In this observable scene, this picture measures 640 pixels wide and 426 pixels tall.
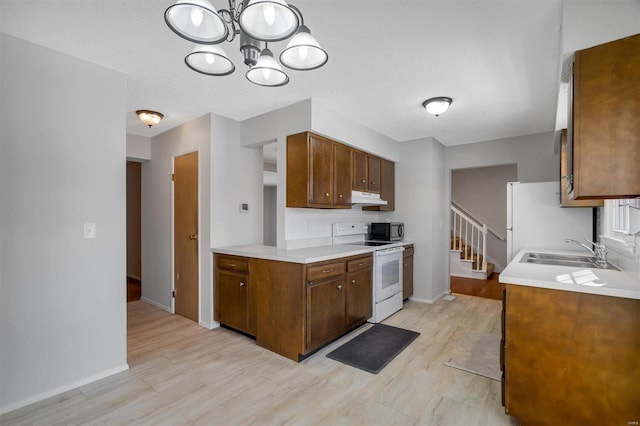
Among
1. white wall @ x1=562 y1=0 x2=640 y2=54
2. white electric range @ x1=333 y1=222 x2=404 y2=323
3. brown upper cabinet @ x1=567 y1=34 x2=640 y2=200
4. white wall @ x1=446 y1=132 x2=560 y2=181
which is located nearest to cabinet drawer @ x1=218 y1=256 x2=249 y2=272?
white electric range @ x1=333 y1=222 x2=404 y2=323

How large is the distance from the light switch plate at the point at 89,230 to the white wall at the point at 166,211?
120cm

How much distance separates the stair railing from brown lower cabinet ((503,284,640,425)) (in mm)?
4777

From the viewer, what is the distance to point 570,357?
5.33 ft

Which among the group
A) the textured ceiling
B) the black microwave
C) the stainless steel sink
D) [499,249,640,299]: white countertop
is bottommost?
the stainless steel sink

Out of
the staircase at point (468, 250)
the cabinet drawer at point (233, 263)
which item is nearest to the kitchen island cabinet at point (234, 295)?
the cabinet drawer at point (233, 263)

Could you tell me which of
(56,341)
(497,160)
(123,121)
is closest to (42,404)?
(56,341)

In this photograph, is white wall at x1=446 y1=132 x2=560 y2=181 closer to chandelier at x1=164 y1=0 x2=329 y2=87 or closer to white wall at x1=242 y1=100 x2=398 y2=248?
white wall at x1=242 y1=100 x2=398 y2=248

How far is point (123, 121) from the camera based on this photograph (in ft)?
8.25

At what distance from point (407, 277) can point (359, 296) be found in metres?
1.35

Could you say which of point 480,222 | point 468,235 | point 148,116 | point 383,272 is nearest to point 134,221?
point 148,116

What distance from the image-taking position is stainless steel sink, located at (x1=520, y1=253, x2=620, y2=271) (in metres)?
2.55

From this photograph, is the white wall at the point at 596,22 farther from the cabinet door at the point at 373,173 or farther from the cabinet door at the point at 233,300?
the cabinet door at the point at 233,300

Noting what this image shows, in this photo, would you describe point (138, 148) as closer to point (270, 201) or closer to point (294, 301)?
point (294, 301)

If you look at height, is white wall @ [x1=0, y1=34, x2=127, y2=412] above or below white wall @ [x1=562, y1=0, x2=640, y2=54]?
below
